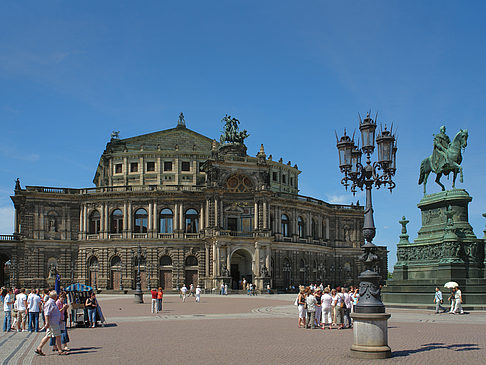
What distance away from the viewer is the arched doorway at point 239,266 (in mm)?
76062

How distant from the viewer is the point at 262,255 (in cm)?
7269

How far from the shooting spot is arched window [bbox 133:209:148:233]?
75688 mm

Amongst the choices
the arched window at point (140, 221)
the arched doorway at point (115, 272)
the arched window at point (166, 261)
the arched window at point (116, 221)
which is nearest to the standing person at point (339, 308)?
the arched window at point (166, 261)

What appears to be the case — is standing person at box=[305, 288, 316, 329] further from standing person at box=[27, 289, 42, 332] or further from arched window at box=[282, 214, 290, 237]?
arched window at box=[282, 214, 290, 237]

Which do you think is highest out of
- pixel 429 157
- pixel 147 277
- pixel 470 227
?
pixel 429 157

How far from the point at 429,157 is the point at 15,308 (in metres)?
24.7

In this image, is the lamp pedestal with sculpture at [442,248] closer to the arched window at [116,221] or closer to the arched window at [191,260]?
the arched window at [191,260]

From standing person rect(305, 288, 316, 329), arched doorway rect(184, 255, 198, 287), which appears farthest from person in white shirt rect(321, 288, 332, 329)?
arched doorway rect(184, 255, 198, 287)

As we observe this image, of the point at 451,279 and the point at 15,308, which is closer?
the point at 15,308

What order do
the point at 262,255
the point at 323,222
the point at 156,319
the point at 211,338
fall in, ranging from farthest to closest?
the point at 323,222
the point at 262,255
the point at 156,319
the point at 211,338

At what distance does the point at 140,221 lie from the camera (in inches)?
2987

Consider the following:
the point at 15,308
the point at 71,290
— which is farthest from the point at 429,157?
the point at 15,308

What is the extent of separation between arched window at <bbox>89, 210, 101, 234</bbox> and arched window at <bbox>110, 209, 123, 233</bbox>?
6.09 feet

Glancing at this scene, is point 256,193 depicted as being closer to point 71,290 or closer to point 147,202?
point 147,202
